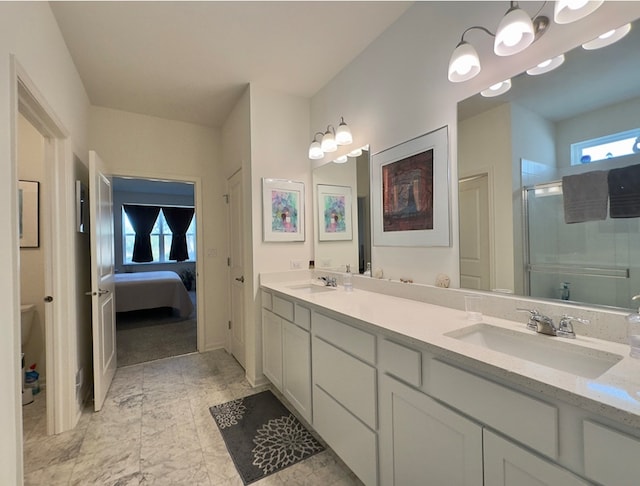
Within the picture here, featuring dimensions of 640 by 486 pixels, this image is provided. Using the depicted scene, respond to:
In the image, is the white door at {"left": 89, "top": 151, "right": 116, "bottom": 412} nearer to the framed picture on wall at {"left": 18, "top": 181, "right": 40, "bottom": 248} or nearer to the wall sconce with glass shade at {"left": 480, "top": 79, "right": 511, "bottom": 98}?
the framed picture on wall at {"left": 18, "top": 181, "right": 40, "bottom": 248}

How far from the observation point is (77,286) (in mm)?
2219

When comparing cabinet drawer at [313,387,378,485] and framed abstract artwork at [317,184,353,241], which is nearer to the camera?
cabinet drawer at [313,387,378,485]

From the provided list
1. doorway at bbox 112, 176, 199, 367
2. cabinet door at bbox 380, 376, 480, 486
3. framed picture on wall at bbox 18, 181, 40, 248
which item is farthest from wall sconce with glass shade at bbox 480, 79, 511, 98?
framed picture on wall at bbox 18, 181, 40, 248

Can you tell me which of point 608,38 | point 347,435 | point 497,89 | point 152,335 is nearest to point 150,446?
point 347,435

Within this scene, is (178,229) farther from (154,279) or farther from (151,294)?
(151,294)

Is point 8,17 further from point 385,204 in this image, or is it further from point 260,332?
point 260,332

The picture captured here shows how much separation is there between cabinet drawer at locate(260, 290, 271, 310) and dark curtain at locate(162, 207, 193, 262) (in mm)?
5957

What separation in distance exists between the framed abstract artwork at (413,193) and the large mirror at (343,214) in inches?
5.3

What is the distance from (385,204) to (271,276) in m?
1.23

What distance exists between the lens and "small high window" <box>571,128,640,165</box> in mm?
1027

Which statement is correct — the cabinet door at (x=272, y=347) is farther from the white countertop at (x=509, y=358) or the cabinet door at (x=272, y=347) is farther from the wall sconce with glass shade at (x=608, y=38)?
the wall sconce with glass shade at (x=608, y=38)

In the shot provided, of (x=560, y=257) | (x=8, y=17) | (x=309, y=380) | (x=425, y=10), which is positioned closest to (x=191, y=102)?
(x=8, y=17)

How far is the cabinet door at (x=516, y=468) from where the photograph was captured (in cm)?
75

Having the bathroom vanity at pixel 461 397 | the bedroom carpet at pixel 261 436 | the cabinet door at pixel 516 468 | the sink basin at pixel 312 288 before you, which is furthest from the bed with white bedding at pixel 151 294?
the cabinet door at pixel 516 468
